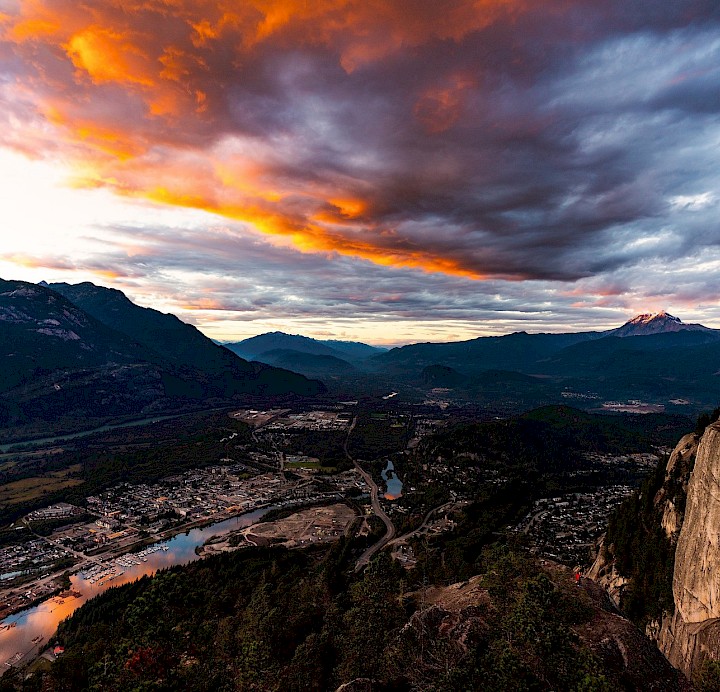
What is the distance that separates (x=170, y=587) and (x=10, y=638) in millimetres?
75480

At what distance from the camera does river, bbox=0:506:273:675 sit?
7769 centimetres

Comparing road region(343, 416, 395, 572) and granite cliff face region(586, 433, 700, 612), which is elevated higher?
granite cliff face region(586, 433, 700, 612)

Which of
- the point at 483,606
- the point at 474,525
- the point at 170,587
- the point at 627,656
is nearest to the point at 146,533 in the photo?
the point at 474,525

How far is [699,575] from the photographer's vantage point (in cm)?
4244

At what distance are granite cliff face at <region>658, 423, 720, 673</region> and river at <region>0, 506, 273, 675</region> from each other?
A: 9884 centimetres

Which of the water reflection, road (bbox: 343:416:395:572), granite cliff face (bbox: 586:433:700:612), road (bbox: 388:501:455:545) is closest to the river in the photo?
road (bbox: 343:416:395:572)

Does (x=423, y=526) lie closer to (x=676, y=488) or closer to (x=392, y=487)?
(x=392, y=487)

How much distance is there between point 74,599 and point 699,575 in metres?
115

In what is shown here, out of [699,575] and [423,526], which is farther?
[423,526]

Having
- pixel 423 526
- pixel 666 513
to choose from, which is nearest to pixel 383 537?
pixel 423 526

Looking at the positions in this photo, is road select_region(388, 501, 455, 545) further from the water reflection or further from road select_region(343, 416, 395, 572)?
the water reflection

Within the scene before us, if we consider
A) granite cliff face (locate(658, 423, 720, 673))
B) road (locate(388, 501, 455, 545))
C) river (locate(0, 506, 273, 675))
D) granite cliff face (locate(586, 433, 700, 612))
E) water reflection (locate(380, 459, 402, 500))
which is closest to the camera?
granite cliff face (locate(658, 423, 720, 673))

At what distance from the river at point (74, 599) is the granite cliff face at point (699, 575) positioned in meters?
98.8

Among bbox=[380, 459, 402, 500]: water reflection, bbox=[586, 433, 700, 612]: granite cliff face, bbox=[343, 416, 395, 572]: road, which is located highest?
bbox=[586, 433, 700, 612]: granite cliff face
